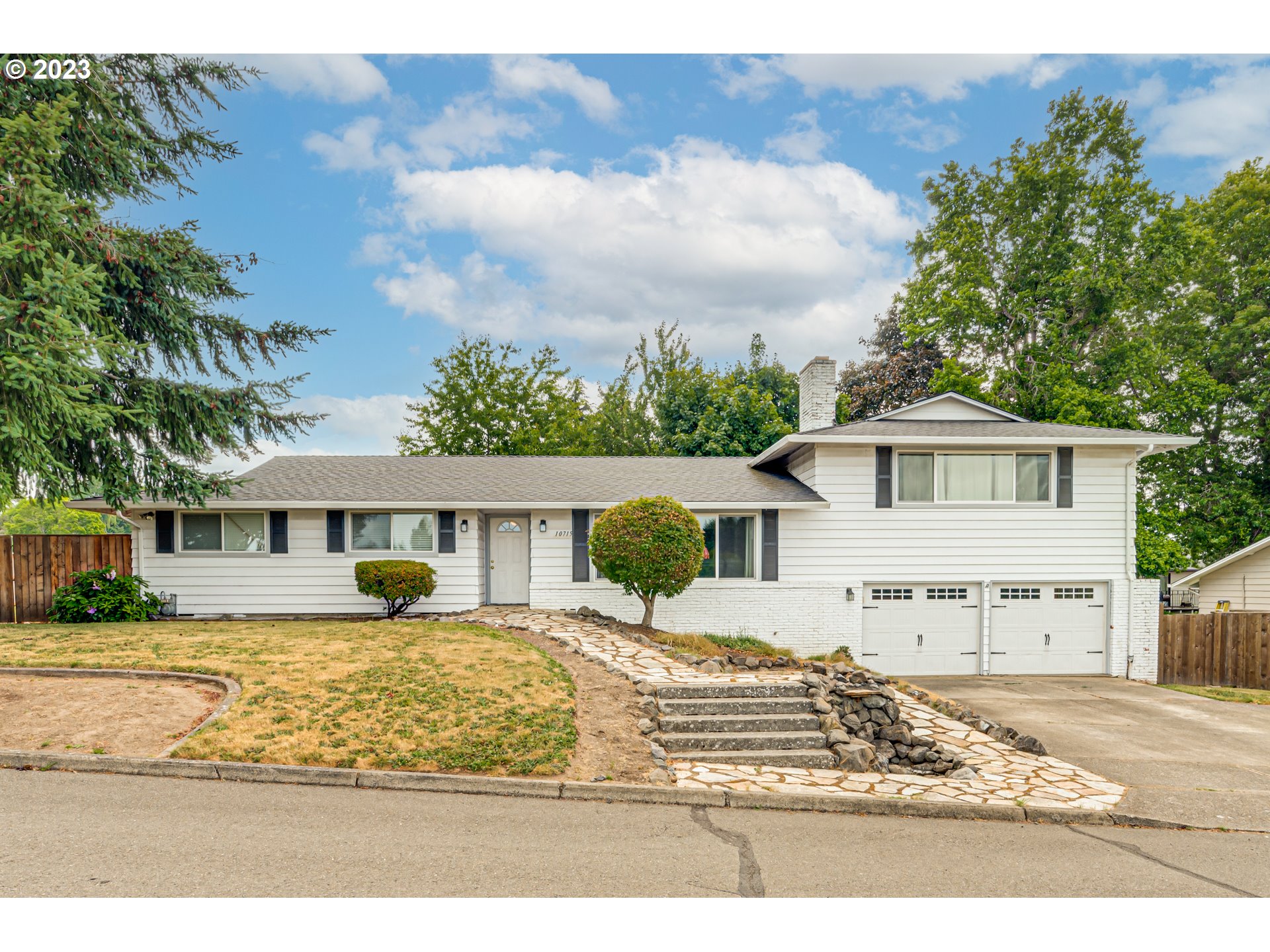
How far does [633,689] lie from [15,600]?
43.1 ft

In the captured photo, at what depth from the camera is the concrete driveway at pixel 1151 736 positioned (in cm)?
636

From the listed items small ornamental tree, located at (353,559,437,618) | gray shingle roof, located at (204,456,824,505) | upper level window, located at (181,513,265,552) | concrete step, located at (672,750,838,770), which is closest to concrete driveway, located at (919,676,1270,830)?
concrete step, located at (672,750,838,770)

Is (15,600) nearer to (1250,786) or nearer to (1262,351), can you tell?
(1250,786)

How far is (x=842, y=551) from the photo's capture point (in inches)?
547

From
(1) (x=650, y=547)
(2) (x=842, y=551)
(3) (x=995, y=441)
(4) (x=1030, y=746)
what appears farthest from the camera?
(2) (x=842, y=551)

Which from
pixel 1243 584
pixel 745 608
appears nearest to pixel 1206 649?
pixel 1243 584

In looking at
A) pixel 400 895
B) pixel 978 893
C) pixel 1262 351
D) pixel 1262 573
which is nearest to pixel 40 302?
pixel 400 895

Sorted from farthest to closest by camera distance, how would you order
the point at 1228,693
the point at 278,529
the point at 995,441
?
the point at 995,441, the point at 278,529, the point at 1228,693

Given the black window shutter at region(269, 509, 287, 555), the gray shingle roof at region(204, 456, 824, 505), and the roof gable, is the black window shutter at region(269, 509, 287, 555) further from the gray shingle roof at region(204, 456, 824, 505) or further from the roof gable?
the roof gable

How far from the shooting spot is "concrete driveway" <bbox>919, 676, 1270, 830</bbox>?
636 cm

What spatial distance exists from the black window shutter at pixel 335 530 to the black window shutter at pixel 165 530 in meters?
3.04

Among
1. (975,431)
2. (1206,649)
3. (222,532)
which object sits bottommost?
(1206,649)

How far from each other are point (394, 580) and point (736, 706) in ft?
24.8

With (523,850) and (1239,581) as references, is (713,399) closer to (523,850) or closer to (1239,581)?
(1239,581)
